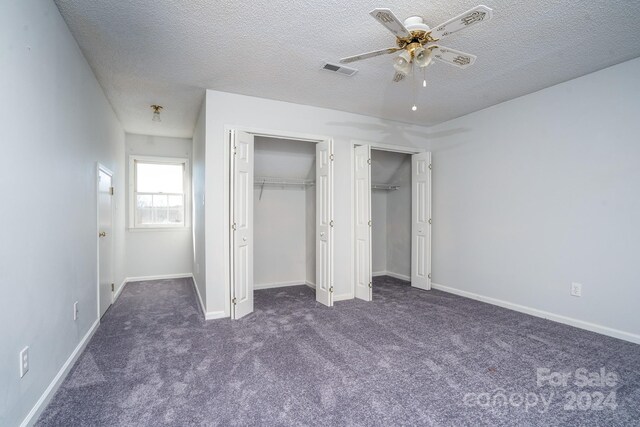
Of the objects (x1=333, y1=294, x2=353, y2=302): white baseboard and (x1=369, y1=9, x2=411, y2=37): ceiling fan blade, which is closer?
(x1=369, y1=9, x2=411, y2=37): ceiling fan blade

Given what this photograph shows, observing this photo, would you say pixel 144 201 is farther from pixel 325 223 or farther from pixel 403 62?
pixel 403 62

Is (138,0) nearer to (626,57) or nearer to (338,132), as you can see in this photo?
(338,132)

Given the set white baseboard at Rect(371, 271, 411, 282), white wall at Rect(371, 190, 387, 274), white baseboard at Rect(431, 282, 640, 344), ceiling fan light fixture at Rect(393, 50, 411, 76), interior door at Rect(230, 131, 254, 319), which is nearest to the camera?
ceiling fan light fixture at Rect(393, 50, 411, 76)

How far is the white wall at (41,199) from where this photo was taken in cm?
156

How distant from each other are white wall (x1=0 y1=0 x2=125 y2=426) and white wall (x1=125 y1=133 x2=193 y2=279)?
8.93ft

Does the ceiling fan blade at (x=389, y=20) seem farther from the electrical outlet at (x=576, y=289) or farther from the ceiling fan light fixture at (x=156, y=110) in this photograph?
the ceiling fan light fixture at (x=156, y=110)

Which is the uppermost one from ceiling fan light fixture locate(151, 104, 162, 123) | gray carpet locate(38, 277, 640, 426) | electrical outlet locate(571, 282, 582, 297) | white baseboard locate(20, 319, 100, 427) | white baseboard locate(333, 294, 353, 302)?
ceiling fan light fixture locate(151, 104, 162, 123)

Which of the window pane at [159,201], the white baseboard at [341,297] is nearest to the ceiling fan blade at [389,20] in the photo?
the white baseboard at [341,297]

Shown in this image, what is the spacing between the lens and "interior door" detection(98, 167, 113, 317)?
3.43m

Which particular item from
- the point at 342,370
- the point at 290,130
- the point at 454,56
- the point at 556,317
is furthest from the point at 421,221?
the point at 342,370

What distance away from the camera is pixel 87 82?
296cm

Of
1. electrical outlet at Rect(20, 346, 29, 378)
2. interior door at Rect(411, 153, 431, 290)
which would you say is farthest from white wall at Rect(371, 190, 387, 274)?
electrical outlet at Rect(20, 346, 29, 378)

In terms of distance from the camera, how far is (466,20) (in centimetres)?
184

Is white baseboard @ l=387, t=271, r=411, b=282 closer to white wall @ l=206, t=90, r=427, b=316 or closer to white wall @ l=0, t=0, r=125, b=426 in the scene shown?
white wall @ l=206, t=90, r=427, b=316
